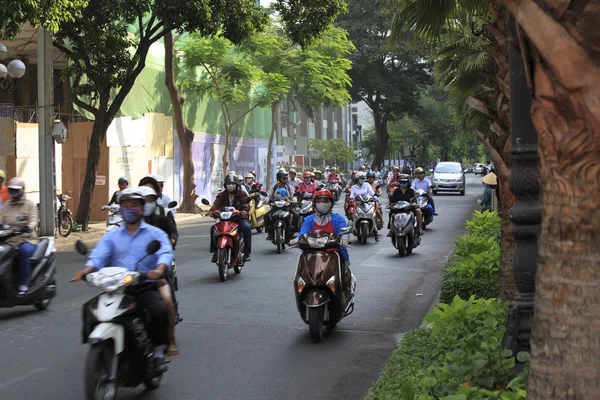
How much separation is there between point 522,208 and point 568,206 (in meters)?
2.68

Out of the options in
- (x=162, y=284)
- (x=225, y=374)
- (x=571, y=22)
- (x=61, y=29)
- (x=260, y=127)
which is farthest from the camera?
(x=260, y=127)

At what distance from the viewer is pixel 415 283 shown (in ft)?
43.8

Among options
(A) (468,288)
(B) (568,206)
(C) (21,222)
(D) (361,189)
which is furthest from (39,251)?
(D) (361,189)

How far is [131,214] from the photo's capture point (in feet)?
21.7

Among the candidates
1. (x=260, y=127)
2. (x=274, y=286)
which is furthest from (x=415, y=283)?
(x=260, y=127)

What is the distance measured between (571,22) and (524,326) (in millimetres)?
2976

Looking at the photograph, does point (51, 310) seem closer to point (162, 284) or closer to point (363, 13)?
point (162, 284)

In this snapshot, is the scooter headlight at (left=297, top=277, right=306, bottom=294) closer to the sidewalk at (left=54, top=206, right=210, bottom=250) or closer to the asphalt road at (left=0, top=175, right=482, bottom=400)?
the asphalt road at (left=0, top=175, right=482, bottom=400)

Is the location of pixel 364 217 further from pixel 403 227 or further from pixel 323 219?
pixel 323 219

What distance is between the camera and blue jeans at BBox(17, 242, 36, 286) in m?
10.2

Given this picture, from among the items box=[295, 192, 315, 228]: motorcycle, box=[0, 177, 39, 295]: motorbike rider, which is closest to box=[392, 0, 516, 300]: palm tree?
box=[0, 177, 39, 295]: motorbike rider

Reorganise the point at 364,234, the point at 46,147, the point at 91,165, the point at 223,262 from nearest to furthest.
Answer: the point at 223,262, the point at 364,234, the point at 46,147, the point at 91,165

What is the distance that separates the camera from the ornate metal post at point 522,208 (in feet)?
19.4

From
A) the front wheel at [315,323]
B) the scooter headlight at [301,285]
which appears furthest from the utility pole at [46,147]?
the front wheel at [315,323]
